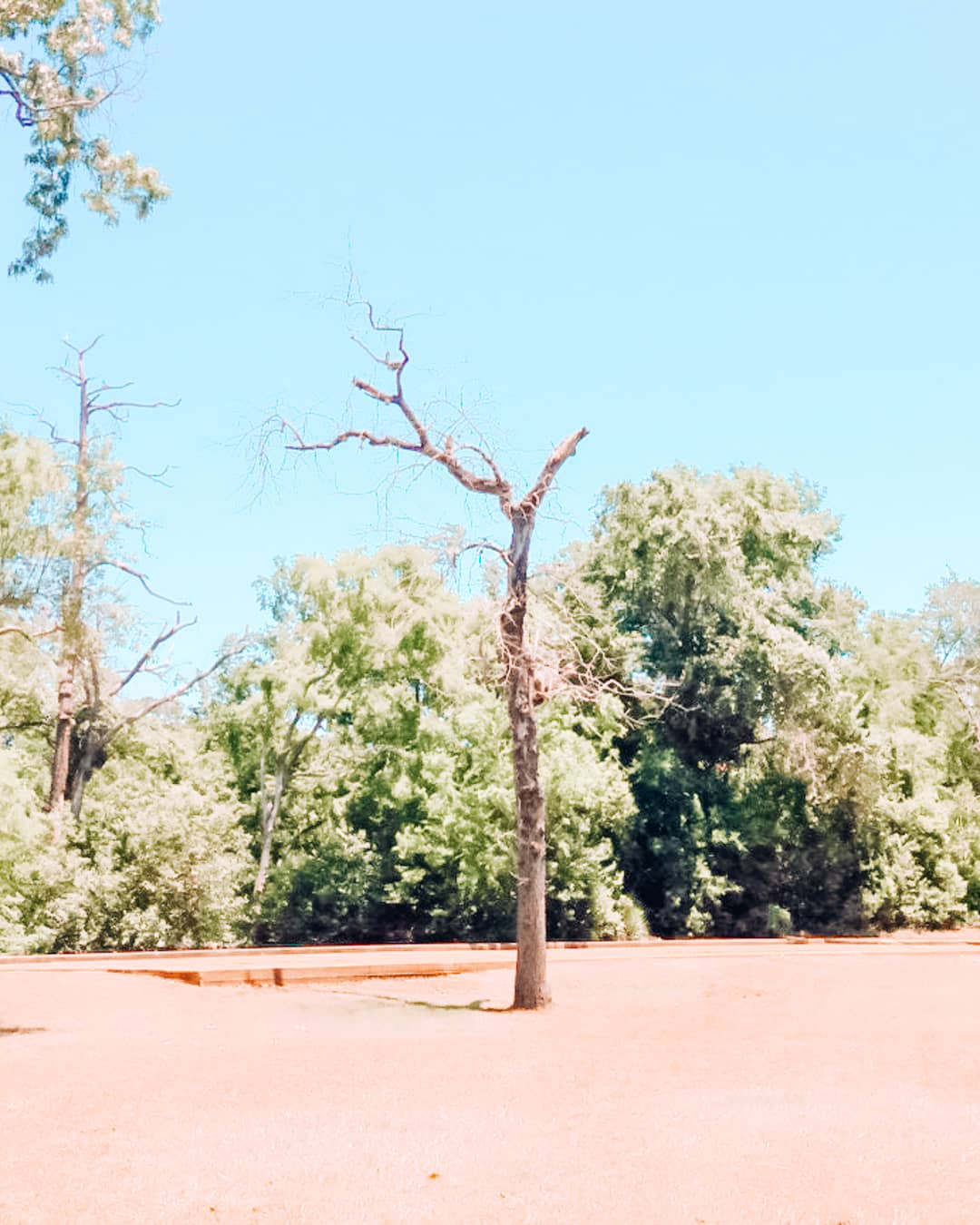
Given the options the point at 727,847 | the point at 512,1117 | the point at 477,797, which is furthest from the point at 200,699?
the point at 512,1117

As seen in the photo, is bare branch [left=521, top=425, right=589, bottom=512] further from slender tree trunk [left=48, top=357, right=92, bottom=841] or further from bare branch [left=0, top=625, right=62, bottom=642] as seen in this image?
slender tree trunk [left=48, top=357, right=92, bottom=841]

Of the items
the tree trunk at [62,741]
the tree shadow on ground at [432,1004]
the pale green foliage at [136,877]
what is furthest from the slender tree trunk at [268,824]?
the tree shadow on ground at [432,1004]

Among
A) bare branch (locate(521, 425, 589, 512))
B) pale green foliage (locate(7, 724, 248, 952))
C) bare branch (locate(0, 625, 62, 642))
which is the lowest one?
pale green foliage (locate(7, 724, 248, 952))

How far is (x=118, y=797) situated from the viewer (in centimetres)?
2281

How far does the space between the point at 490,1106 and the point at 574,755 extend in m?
19.1

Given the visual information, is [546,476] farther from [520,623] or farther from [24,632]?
[24,632]

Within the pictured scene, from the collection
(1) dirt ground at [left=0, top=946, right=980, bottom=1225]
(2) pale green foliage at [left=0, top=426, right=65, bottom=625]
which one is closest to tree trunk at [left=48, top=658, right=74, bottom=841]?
(2) pale green foliage at [left=0, top=426, right=65, bottom=625]

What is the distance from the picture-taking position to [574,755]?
25734 mm

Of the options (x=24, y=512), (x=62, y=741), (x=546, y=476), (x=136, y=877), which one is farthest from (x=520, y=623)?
(x=62, y=741)

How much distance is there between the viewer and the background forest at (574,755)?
25422mm

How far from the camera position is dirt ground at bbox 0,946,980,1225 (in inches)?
187

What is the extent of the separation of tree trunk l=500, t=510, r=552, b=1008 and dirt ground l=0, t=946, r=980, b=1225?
0.56 meters

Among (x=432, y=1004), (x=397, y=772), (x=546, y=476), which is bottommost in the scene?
(x=432, y=1004)

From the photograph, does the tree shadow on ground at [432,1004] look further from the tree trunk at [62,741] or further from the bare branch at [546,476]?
the tree trunk at [62,741]
